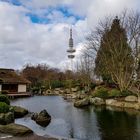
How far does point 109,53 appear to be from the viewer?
4109cm

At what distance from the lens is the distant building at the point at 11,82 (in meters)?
52.1

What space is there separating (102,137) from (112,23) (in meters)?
29.2

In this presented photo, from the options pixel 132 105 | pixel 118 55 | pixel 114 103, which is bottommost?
pixel 132 105

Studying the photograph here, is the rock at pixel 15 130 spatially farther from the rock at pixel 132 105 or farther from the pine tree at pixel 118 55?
the pine tree at pixel 118 55

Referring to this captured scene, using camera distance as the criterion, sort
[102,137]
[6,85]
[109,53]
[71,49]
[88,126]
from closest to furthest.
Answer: [102,137]
[88,126]
[109,53]
[6,85]
[71,49]

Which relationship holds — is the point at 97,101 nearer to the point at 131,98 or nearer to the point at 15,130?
the point at 131,98

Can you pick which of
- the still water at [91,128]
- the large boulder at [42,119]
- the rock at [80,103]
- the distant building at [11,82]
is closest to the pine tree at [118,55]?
the rock at [80,103]

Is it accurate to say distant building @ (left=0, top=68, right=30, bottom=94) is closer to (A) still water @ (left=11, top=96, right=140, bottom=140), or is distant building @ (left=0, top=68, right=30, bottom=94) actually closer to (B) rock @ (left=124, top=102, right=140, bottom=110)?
(B) rock @ (left=124, top=102, right=140, bottom=110)

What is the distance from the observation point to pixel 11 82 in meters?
52.6

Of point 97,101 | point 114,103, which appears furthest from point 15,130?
point 97,101

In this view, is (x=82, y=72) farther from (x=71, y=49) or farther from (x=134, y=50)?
(x=71, y=49)

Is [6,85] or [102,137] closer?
[102,137]

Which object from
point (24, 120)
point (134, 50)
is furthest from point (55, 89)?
point (24, 120)

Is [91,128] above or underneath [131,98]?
underneath
